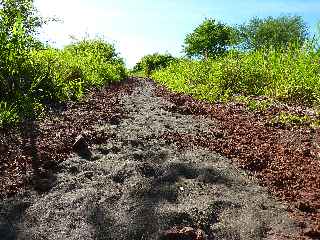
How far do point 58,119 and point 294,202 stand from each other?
542cm

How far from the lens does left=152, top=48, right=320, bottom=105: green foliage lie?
40.1ft

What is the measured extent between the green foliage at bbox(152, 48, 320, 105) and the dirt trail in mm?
6380

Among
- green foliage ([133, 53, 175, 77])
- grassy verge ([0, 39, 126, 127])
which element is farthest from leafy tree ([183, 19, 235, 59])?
grassy verge ([0, 39, 126, 127])

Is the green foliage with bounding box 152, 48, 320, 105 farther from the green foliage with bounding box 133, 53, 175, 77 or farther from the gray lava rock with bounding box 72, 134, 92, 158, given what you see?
the green foliage with bounding box 133, 53, 175, 77

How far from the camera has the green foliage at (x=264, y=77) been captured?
40.1 feet

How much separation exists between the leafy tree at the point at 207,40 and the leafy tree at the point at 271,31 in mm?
8233

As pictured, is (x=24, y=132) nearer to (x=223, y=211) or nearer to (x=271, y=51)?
(x=223, y=211)

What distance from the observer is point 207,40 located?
152ft

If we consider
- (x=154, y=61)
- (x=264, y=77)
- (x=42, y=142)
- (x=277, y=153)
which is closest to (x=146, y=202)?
(x=277, y=153)

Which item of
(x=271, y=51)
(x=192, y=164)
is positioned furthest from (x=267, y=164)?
(x=271, y=51)

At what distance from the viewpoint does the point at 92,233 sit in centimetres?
430

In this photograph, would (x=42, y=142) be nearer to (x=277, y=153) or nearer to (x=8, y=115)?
(x=8, y=115)

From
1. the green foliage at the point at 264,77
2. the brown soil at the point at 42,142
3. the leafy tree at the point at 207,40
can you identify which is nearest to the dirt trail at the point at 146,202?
the brown soil at the point at 42,142

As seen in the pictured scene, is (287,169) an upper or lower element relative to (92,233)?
upper
